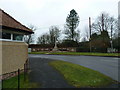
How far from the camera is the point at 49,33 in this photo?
55969 millimetres

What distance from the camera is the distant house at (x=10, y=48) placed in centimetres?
752

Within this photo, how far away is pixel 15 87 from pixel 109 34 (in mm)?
39187

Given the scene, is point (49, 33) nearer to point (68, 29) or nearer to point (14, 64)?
point (68, 29)

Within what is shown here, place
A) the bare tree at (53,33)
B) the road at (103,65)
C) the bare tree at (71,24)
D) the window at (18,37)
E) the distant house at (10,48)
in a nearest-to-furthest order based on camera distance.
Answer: the distant house at (10,48)
the window at (18,37)
the road at (103,65)
the bare tree at (71,24)
the bare tree at (53,33)

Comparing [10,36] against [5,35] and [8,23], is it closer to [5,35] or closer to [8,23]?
[5,35]

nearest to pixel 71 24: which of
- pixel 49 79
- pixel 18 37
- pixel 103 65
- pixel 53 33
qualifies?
pixel 53 33

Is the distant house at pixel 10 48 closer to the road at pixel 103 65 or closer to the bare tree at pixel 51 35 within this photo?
the road at pixel 103 65

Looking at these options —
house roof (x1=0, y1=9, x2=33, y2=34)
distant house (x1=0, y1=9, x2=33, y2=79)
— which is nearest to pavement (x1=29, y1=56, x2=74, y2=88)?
distant house (x1=0, y1=9, x2=33, y2=79)

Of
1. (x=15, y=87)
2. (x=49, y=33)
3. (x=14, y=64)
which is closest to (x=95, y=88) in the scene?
(x=15, y=87)

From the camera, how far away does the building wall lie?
753 centimetres

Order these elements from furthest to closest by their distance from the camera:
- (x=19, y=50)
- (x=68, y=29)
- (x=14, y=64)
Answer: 1. (x=68, y=29)
2. (x=19, y=50)
3. (x=14, y=64)

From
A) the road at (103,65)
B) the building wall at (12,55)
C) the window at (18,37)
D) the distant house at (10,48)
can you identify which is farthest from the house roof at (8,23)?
the road at (103,65)

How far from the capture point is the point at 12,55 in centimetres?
826

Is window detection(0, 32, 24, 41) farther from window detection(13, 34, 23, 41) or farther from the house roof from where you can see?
the house roof
